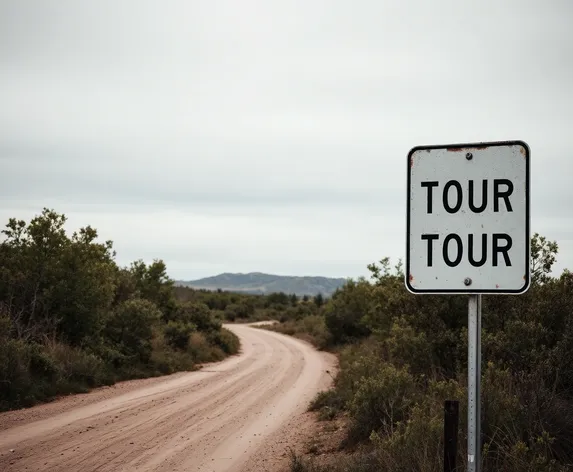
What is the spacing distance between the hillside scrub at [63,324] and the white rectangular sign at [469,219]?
10.3 m

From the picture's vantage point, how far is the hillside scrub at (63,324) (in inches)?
508

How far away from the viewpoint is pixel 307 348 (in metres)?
29.4

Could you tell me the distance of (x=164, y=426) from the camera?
1063 centimetres

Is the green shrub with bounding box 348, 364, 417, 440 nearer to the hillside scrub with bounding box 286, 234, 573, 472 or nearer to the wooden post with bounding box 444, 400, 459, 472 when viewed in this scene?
the hillside scrub with bounding box 286, 234, 573, 472

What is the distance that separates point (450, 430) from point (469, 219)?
143 cm

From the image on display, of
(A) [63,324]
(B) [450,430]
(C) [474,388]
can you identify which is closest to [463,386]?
(B) [450,430]

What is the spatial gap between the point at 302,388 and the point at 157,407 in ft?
15.5

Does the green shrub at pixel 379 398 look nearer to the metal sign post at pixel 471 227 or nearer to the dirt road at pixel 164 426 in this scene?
the dirt road at pixel 164 426

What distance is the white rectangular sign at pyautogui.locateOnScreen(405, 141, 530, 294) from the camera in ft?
11.4

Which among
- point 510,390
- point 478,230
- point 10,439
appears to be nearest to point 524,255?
point 478,230

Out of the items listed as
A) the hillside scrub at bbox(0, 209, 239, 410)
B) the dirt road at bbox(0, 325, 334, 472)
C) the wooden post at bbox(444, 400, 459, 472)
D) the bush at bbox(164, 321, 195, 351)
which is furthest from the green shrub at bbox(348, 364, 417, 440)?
the bush at bbox(164, 321, 195, 351)

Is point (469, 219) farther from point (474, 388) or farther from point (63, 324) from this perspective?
point (63, 324)

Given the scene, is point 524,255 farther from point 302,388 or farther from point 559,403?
point 302,388

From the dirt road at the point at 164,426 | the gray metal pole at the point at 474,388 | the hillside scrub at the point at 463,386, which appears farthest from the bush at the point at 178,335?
the gray metal pole at the point at 474,388
